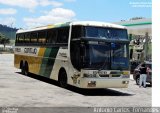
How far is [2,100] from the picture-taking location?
43.3ft

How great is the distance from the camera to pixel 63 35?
1858 centimetres

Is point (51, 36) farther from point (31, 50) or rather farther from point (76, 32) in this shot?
point (31, 50)

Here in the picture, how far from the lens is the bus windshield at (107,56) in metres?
16.0

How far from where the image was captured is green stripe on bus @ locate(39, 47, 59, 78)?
65.4ft

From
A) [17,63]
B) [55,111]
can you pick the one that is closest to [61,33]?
[55,111]

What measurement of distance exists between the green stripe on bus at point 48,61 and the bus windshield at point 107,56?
11.7ft

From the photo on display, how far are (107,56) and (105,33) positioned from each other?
1.11 meters

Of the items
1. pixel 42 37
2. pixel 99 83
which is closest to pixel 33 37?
pixel 42 37

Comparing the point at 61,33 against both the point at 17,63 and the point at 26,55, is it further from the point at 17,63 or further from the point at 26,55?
the point at 17,63

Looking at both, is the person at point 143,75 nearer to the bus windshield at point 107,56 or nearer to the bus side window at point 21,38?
the bus windshield at point 107,56

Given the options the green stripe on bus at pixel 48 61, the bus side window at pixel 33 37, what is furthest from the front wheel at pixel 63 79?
the bus side window at pixel 33 37

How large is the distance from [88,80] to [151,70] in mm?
7248

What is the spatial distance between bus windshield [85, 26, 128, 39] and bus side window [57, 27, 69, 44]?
1796 millimetres

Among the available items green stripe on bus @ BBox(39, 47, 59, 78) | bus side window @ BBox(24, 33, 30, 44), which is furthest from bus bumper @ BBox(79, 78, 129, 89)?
bus side window @ BBox(24, 33, 30, 44)
